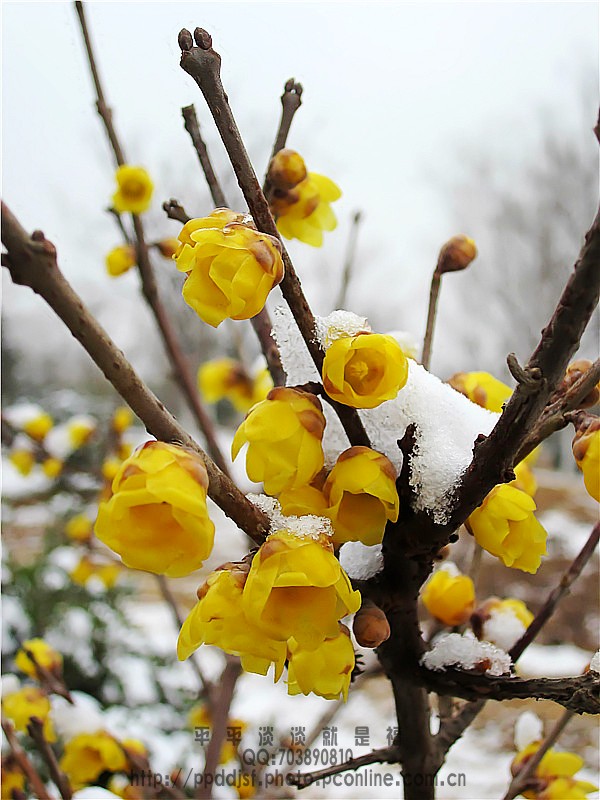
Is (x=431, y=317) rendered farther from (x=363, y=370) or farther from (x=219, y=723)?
(x=219, y=723)

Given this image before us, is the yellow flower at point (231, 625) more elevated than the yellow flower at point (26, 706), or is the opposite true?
the yellow flower at point (26, 706)

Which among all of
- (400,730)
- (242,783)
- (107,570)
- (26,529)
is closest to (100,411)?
(26,529)

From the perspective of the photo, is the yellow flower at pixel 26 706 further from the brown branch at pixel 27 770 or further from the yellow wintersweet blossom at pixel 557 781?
the yellow wintersweet blossom at pixel 557 781

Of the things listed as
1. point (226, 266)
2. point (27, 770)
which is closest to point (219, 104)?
point (226, 266)

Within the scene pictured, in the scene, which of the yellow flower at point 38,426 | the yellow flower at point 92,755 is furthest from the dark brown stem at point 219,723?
the yellow flower at point 38,426

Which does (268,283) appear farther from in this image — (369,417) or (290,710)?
(290,710)

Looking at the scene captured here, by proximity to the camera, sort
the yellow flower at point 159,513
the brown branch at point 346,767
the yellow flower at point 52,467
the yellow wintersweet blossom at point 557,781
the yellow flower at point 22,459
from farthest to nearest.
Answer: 1. the yellow flower at point 22,459
2. the yellow flower at point 52,467
3. the yellow wintersweet blossom at point 557,781
4. the brown branch at point 346,767
5. the yellow flower at point 159,513

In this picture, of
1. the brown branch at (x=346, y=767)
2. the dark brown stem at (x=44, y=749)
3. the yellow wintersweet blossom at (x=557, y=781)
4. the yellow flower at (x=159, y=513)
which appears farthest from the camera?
the dark brown stem at (x=44, y=749)
